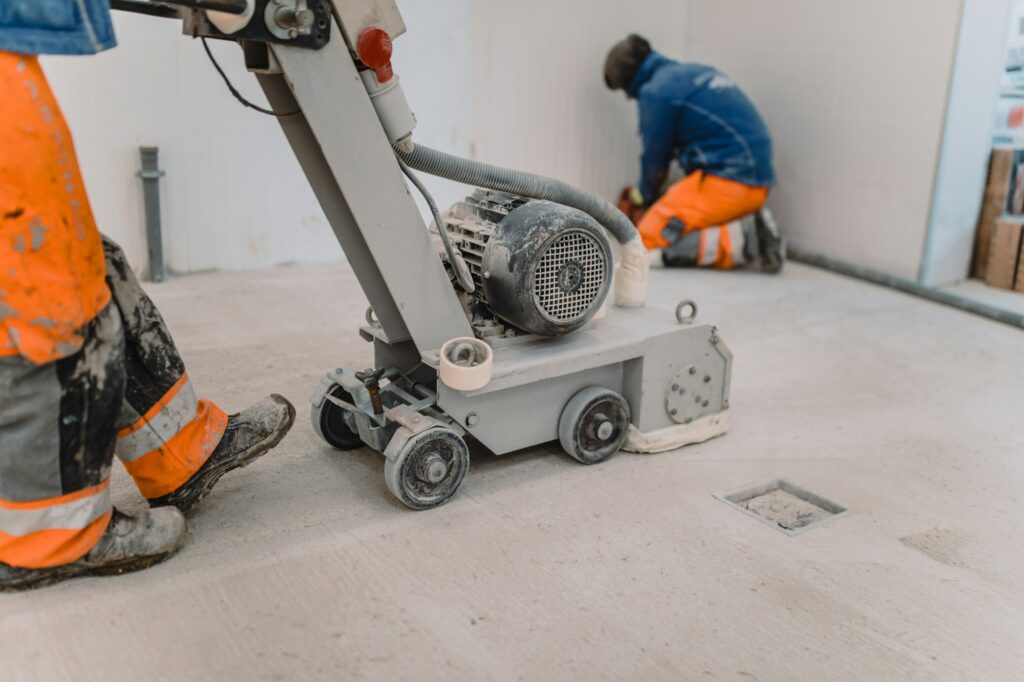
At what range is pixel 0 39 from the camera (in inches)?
56.9

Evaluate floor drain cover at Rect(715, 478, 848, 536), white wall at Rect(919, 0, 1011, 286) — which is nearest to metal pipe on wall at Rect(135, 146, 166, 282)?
floor drain cover at Rect(715, 478, 848, 536)

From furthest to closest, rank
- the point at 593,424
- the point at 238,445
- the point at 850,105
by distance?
the point at 850,105 < the point at 593,424 < the point at 238,445

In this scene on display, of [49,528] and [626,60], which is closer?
[49,528]

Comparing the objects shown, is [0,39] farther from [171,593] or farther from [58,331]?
[171,593]

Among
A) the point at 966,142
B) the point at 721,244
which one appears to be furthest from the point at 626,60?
the point at 966,142

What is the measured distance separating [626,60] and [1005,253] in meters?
1.85

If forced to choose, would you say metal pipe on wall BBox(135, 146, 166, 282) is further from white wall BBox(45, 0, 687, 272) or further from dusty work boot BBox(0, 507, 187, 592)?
dusty work boot BBox(0, 507, 187, 592)

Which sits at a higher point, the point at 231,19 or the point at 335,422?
the point at 231,19

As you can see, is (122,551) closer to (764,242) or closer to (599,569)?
(599,569)

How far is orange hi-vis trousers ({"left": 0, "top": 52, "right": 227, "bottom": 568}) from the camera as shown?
149 centimetres

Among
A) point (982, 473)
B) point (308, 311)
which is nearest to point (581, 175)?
point (308, 311)

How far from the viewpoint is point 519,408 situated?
2.21 meters

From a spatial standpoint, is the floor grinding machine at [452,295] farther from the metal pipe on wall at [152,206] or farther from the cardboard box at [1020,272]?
the cardboard box at [1020,272]

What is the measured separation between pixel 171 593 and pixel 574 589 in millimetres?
743
